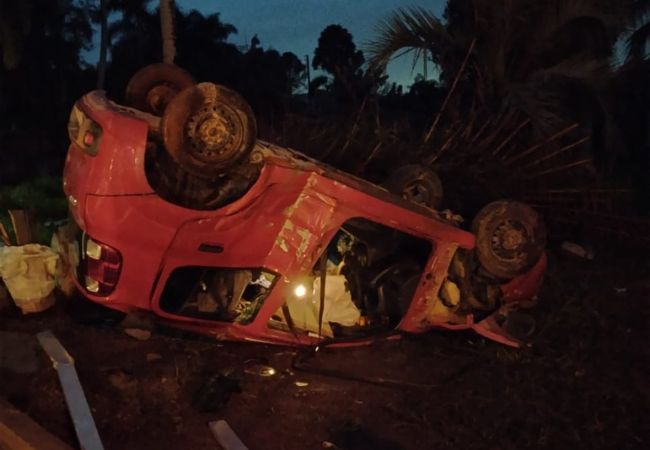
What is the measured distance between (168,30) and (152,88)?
4.91 m

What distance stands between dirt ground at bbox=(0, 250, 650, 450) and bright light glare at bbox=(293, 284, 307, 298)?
0.42 m

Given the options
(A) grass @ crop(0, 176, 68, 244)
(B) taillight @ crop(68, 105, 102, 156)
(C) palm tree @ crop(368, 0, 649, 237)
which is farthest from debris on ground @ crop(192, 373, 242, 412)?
(C) palm tree @ crop(368, 0, 649, 237)

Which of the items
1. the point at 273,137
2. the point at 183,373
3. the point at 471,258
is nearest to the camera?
the point at 183,373

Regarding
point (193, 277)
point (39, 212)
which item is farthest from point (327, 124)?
point (193, 277)

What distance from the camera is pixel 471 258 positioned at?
5.43 metres

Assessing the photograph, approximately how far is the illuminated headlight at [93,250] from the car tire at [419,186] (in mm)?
2785

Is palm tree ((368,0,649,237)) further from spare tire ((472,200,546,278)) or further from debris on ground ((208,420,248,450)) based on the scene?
debris on ground ((208,420,248,450))

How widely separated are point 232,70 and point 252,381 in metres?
23.1

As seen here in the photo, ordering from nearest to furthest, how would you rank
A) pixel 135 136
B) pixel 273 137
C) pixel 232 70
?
pixel 135 136, pixel 273 137, pixel 232 70

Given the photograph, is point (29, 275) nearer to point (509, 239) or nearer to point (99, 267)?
point (99, 267)

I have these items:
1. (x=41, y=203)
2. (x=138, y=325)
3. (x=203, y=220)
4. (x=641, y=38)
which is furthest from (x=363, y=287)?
(x=641, y=38)

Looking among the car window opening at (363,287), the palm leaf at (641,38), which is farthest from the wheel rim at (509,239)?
the palm leaf at (641,38)

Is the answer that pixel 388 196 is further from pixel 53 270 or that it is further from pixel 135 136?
pixel 53 270

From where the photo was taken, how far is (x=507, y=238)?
546cm
